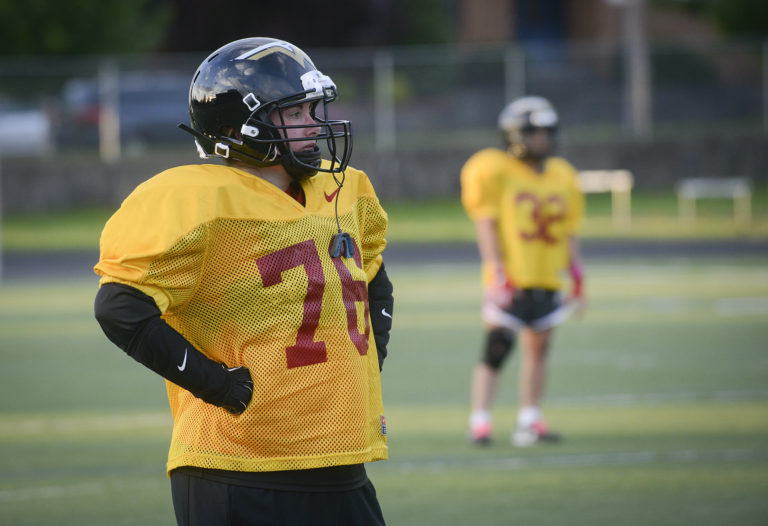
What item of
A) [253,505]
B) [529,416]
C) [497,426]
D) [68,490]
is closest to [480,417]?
[529,416]

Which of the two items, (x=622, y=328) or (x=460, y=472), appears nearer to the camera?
(x=460, y=472)

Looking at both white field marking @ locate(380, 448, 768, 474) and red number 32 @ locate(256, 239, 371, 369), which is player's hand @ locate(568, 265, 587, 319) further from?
red number 32 @ locate(256, 239, 371, 369)

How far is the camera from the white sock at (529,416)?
689 centimetres

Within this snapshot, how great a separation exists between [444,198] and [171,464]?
19850mm

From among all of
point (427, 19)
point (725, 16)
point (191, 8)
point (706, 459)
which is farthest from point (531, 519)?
point (427, 19)

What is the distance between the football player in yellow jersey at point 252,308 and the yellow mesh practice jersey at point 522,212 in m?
3.86

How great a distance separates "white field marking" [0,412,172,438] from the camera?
7.40 metres

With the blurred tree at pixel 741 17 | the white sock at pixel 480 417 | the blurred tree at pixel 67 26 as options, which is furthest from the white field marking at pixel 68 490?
the blurred tree at pixel 741 17

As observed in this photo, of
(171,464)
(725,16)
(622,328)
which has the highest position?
(725,16)

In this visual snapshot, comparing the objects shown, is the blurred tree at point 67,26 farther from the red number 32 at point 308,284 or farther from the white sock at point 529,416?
the red number 32 at point 308,284

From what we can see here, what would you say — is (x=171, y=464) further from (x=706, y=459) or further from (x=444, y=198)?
(x=444, y=198)

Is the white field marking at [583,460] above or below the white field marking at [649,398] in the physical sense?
above

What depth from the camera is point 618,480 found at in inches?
237

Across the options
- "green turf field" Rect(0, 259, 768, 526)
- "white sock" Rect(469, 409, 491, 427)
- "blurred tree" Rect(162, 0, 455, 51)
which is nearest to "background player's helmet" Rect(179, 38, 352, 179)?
"green turf field" Rect(0, 259, 768, 526)
